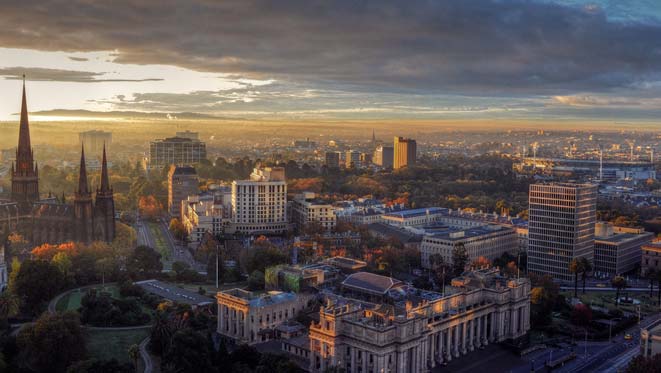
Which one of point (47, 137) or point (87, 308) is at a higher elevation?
point (47, 137)

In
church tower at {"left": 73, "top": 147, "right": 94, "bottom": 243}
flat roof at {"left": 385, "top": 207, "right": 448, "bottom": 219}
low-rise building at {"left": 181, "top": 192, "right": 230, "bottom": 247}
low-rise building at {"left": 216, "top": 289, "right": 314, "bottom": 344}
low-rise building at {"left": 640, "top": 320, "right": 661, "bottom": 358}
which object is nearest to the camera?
low-rise building at {"left": 640, "top": 320, "right": 661, "bottom": 358}

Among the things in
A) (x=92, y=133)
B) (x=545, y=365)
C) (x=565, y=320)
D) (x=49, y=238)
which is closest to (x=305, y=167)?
(x=92, y=133)

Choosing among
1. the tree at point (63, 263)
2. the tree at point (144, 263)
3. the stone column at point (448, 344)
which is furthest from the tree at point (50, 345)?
the stone column at point (448, 344)

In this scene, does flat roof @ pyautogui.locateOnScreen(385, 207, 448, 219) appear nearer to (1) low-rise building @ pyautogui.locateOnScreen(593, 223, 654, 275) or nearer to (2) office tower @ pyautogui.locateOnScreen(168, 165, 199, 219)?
(1) low-rise building @ pyautogui.locateOnScreen(593, 223, 654, 275)

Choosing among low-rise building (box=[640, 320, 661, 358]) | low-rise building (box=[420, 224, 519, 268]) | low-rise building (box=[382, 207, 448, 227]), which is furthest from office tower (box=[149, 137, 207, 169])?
low-rise building (box=[640, 320, 661, 358])

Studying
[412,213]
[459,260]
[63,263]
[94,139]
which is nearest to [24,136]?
[63,263]

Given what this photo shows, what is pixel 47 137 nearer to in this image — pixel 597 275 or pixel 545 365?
pixel 597 275
